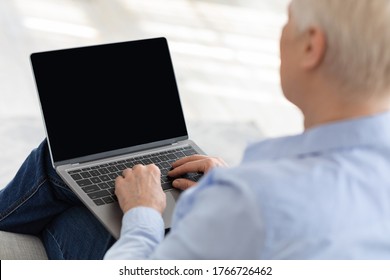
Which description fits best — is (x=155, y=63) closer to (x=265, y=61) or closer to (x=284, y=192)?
(x=284, y=192)

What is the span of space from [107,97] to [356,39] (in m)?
0.84

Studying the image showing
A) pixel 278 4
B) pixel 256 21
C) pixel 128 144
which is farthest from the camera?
pixel 278 4

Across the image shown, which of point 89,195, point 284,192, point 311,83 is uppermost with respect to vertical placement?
point 311,83

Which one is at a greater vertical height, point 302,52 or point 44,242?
point 302,52

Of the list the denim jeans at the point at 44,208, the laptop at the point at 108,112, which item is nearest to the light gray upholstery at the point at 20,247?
the denim jeans at the point at 44,208

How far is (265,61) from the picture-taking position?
3447 millimetres

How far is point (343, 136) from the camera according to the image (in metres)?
0.97

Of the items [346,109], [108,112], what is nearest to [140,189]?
[108,112]

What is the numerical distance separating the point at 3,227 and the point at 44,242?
4.2 inches

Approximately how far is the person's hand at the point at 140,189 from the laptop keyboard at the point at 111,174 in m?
0.05

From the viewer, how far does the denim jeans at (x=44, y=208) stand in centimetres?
155

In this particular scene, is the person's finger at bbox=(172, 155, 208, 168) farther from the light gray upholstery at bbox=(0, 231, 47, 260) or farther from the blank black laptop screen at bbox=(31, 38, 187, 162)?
the light gray upholstery at bbox=(0, 231, 47, 260)

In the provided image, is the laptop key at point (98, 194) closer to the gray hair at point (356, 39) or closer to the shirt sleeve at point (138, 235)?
the shirt sleeve at point (138, 235)

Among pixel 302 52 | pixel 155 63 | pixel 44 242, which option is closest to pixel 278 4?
pixel 155 63
